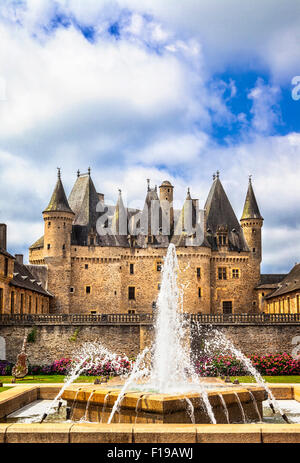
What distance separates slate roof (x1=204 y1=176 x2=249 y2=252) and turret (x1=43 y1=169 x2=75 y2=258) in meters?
16.0

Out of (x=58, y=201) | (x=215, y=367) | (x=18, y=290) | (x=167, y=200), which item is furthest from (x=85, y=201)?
(x=215, y=367)

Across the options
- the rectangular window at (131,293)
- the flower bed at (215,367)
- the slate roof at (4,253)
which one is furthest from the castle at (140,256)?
the flower bed at (215,367)

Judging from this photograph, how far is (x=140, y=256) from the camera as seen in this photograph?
Answer: 61969 millimetres

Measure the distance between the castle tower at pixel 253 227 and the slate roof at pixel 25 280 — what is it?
78.4 feet

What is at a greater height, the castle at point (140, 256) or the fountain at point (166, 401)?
the castle at point (140, 256)

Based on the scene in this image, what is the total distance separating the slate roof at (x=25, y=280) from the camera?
45.0 m

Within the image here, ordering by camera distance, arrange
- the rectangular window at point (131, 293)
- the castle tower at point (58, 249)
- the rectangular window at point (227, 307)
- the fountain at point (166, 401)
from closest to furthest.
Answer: the fountain at point (166, 401) → the castle tower at point (58, 249) → the rectangular window at point (131, 293) → the rectangular window at point (227, 307)

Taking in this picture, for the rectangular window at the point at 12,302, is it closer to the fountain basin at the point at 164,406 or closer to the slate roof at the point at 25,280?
the slate roof at the point at 25,280

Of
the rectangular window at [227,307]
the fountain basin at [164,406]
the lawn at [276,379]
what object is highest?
the rectangular window at [227,307]

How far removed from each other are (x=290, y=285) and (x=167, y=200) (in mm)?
18901

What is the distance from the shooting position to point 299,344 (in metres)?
38.1

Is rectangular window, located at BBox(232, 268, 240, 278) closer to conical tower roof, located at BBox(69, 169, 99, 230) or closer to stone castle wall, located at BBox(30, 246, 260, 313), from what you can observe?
stone castle wall, located at BBox(30, 246, 260, 313)

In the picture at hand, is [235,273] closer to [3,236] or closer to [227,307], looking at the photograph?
[227,307]

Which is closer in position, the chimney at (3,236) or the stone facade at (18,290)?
the stone facade at (18,290)
